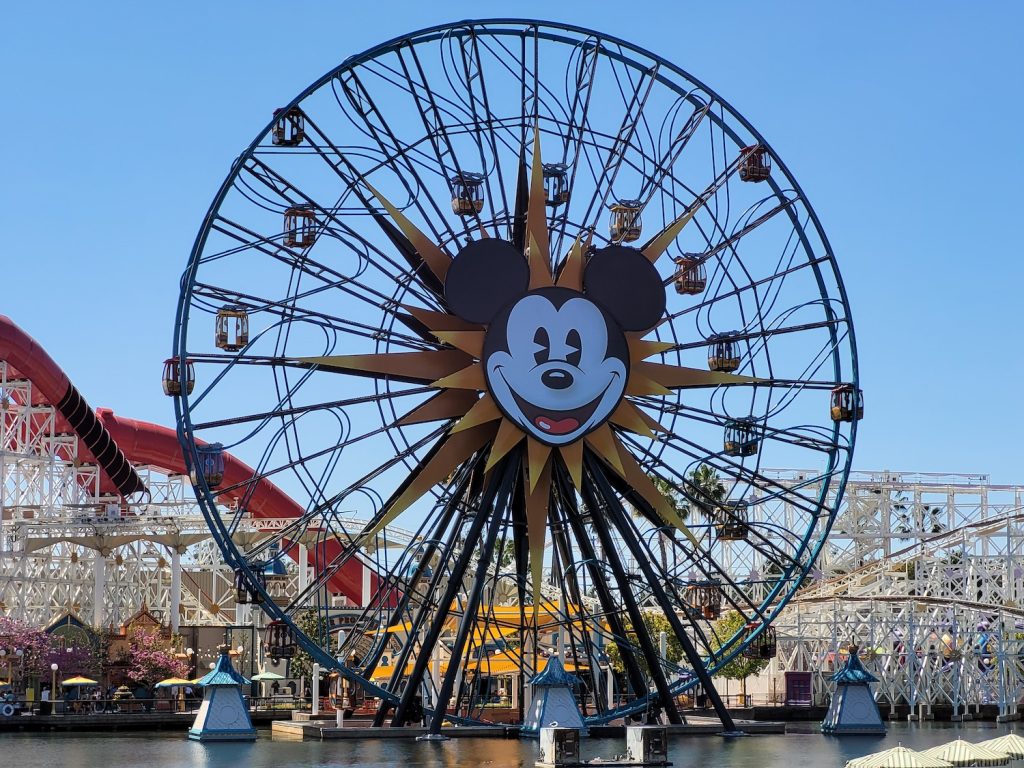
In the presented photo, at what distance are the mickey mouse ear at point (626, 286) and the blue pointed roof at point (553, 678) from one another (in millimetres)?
7889

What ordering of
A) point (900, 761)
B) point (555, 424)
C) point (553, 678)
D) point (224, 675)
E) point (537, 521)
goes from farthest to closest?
point (224, 675)
point (553, 678)
point (555, 424)
point (537, 521)
point (900, 761)

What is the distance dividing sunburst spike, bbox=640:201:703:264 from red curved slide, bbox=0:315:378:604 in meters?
26.8

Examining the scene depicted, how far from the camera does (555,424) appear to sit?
38.1m

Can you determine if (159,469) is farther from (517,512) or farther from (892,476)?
(517,512)

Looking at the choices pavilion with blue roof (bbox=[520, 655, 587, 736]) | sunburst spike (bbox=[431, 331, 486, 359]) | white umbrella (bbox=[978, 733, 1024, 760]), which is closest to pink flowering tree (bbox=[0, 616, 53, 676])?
pavilion with blue roof (bbox=[520, 655, 587, 736])

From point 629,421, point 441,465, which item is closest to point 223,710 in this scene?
point 441,465

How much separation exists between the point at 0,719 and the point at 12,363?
1731 cm

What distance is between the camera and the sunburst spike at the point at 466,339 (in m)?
37.3

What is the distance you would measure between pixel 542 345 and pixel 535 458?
2603 millimetres

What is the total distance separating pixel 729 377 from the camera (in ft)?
128

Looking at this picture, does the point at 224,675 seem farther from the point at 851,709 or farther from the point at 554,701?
the point at 851,709

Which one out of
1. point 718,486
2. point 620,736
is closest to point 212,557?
point 718,486

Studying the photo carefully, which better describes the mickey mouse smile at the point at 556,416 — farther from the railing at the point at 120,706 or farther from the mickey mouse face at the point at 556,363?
the railing at the point at 120,706

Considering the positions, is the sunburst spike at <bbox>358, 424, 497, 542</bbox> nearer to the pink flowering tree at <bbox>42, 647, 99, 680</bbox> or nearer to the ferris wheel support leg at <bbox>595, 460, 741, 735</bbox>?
the ferris wheel support leg at <bbox>595, 460, 741, 735</bbox>
